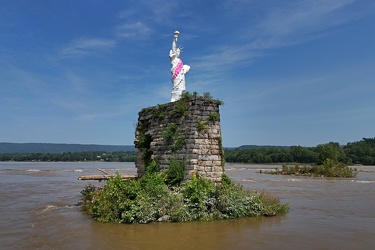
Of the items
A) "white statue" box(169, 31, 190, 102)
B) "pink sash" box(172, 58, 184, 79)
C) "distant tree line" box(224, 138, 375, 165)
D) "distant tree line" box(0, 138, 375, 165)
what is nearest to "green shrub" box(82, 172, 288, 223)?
"white statue" box(169, 31, 190, 102)

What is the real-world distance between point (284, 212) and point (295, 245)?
420 cm

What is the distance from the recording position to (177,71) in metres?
13.5

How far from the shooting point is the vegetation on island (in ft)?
34.0

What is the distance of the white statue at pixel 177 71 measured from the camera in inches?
526

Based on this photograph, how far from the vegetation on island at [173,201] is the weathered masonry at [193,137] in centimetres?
42

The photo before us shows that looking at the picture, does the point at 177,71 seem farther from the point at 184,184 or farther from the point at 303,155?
the point at 303,155

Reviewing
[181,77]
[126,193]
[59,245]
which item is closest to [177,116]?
[181,77]

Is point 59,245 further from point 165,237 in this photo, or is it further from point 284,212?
point 284,212

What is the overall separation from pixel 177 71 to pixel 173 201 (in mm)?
5415

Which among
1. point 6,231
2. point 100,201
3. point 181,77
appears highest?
point 181,77

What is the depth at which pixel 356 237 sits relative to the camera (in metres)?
9.09

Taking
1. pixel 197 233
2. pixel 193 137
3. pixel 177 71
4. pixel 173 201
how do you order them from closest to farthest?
pixel 197 233, pixel 173 201, pixel 193 137, pixel 177 71

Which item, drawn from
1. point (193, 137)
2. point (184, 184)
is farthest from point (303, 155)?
point (184, 184)

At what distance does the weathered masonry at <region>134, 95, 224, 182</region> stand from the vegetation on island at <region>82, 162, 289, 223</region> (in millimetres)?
424
